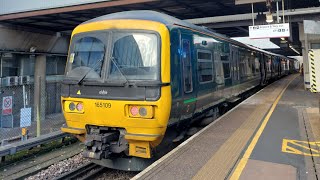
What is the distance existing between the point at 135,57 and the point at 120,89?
2.16 ft

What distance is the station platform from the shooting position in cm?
428

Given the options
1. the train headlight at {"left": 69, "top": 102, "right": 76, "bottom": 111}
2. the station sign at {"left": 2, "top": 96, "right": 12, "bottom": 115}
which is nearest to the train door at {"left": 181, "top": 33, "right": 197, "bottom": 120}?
the train headlight at {"left": 69, "top": 102, "right": 76, "bottom": 111}

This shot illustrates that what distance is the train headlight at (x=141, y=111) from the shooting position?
505cm

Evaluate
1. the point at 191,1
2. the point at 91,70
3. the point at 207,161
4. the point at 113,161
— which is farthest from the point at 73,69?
the point at 191,1

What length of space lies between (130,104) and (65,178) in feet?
7.31

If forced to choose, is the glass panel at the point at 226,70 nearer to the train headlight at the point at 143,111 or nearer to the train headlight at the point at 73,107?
the train headlight at the point at 143,111

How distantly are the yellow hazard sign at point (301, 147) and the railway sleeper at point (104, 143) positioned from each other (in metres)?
3.05

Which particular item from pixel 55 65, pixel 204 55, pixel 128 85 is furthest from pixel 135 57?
pixel 55 65

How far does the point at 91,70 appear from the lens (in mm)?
5582

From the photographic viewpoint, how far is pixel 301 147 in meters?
5.52

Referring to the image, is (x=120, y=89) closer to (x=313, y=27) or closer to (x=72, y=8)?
(x=72, y=8)

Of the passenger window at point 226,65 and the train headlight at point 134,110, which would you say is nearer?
the train headlight at point 134,110

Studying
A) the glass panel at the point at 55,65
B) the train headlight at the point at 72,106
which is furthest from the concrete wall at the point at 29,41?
the train headlight at the point at 72,106

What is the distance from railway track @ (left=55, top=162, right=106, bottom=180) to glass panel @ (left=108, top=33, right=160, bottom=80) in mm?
2283
